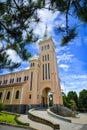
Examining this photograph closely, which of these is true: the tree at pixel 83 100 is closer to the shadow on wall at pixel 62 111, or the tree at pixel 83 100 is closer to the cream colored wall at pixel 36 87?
the cream colored wall at pixel 36 87

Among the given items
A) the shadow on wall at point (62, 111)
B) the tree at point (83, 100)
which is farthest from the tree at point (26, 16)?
the tree at point (83, 100)

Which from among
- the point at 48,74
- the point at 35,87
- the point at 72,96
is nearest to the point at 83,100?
the point at 72,96

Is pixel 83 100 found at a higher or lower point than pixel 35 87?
lower

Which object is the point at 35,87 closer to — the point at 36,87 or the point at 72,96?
the point at 36,87

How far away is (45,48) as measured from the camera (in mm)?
34062

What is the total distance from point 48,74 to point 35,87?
4.32m

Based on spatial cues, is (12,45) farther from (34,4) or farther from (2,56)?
(34,4)

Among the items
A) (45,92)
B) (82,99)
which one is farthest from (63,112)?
(82,99)

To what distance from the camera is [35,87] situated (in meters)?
28.8

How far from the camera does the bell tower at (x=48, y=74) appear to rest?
28.6 metres

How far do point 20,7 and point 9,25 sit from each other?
0.69 m

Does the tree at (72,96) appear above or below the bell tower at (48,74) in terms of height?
below

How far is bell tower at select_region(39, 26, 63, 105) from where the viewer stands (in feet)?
93.8

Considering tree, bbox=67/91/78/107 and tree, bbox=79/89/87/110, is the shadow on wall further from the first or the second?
tree, bbox=67/91/78/107
